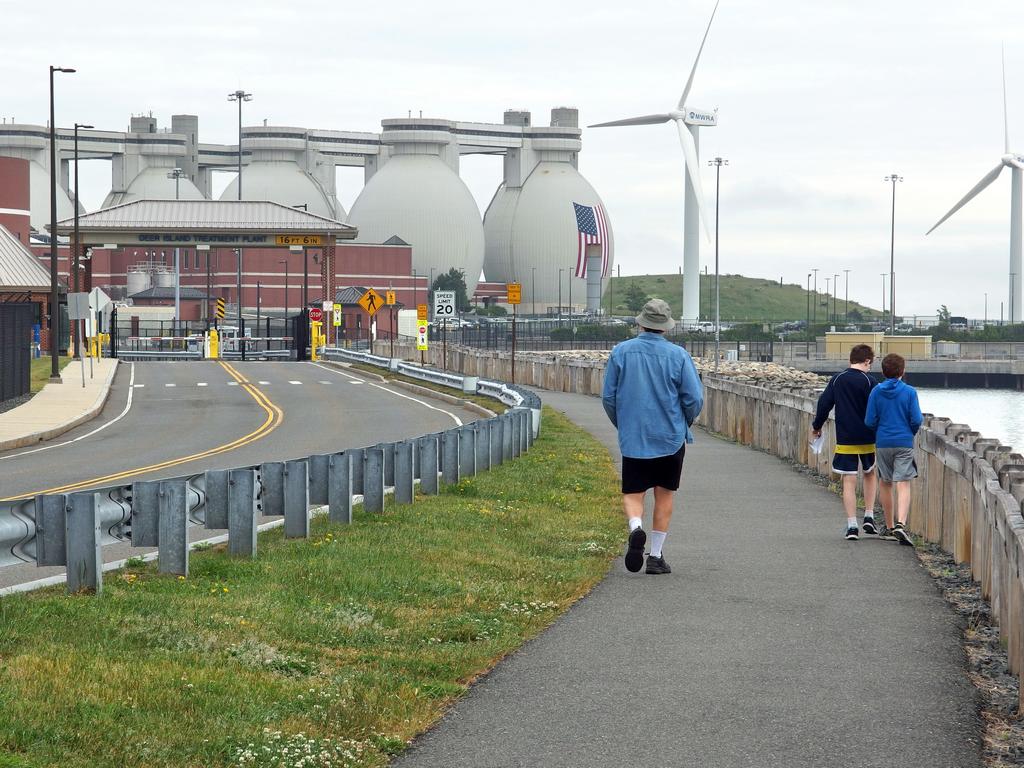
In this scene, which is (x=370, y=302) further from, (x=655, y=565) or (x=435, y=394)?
(x=655, y=565)

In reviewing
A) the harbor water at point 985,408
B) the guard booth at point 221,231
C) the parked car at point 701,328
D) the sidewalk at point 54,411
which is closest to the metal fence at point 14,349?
the sidewalk at point 54,411

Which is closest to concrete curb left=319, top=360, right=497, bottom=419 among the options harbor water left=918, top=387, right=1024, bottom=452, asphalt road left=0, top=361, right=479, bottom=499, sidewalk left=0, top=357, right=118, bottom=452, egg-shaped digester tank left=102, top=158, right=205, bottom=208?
asphalt road left=0, top=361, right=479, bottom=499

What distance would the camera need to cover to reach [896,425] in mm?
13477

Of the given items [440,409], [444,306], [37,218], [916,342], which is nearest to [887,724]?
[440,409]

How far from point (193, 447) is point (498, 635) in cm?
1785

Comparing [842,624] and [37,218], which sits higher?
[37,218]

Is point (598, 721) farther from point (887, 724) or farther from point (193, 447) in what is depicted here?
point (193, 447)

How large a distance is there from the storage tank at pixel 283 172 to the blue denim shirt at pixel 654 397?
163 metres

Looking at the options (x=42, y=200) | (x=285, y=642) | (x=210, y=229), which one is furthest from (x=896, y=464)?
(x=42, y=200)

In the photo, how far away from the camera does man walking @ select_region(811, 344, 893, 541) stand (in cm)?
1378

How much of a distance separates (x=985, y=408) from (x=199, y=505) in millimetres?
81787

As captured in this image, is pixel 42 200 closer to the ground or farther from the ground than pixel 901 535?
farther from the ground

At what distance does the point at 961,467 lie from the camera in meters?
12.1

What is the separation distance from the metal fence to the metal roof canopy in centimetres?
3925
